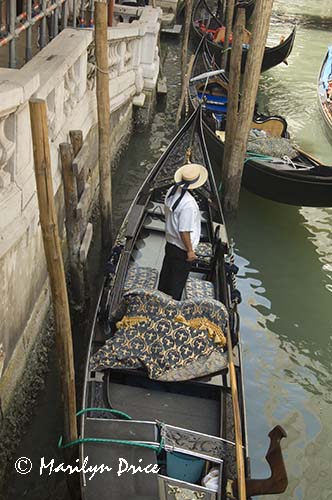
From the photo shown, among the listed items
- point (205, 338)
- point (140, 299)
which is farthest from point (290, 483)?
point (140, 299)

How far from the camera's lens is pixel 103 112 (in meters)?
3.55

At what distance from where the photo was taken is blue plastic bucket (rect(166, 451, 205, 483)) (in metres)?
2.12

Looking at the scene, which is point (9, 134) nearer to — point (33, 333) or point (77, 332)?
point (33, 333)

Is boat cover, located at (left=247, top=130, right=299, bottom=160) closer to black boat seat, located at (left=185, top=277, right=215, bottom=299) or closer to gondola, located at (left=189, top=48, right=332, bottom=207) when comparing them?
gondola, located at (left=189, top=48, right=332, bottom=207)

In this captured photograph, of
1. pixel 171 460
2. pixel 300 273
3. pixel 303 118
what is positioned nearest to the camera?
pixel 171 460

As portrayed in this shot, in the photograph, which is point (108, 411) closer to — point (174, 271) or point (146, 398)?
point (146, 398)

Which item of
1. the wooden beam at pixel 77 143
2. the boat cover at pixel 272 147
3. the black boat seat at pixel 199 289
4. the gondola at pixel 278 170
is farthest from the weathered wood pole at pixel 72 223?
the boat cover at pixel 272 147

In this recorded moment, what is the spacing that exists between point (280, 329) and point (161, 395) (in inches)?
57.1

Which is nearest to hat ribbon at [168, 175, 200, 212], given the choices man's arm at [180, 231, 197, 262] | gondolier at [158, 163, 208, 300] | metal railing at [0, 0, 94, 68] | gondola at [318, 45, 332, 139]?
gondolier at [158, 163, 208, 300]

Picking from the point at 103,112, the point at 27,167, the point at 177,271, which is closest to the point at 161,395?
the point at 177,271

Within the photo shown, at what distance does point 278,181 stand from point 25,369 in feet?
9.01

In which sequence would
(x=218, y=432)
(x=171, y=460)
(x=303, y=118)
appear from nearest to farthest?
(x=171, y=460) < (x=218, y=432) < (x=303, y=118)

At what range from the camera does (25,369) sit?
270 centimetres

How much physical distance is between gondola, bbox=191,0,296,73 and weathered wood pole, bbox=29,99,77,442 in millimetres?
7077
